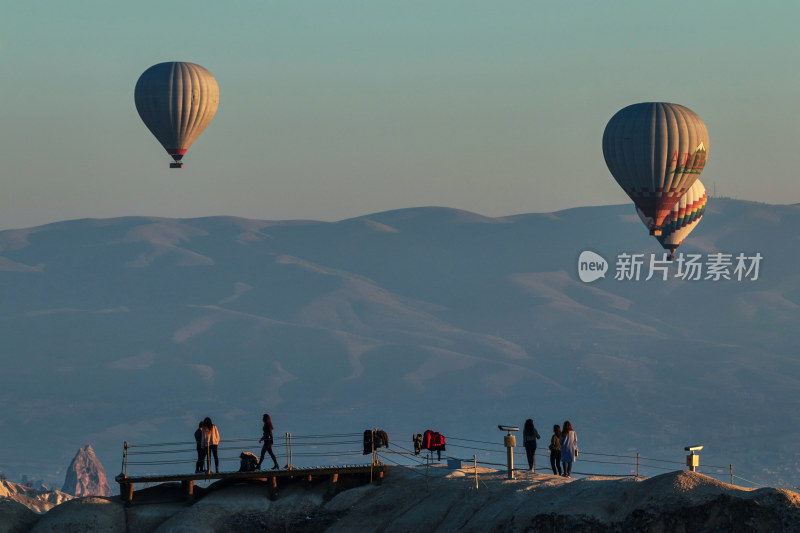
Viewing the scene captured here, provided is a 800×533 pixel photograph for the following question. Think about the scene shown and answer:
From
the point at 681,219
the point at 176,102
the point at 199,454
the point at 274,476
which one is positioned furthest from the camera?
the point at 681,219

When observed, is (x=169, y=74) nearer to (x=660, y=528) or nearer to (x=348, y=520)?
(x=348, y=520)

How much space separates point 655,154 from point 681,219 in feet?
72.1

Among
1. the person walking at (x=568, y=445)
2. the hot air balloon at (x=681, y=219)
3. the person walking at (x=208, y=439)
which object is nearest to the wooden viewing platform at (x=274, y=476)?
the person walking at (x=208, y=439)

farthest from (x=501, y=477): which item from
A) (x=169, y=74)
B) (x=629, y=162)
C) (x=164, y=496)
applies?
(x=169, y=74)

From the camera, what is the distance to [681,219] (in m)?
163

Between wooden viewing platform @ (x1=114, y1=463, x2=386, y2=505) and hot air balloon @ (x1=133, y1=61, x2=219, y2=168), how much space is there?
98.4m

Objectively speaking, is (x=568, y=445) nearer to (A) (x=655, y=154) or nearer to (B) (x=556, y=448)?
(B) (x=556, y=448)

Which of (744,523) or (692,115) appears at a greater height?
(692,115)

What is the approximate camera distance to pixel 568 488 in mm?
45594

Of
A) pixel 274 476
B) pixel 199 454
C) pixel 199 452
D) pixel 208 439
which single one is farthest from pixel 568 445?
pixel 199 454

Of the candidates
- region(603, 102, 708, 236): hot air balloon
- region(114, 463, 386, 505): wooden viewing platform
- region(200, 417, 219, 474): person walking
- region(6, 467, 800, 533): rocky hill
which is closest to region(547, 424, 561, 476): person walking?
region(6, 467, 800, 533): rocky hill

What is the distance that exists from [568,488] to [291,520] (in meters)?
12.0

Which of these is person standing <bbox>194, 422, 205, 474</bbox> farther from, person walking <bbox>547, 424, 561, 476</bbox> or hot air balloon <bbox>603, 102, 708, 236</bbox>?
hot air balloon <bbox>603, 102, 708, 236</bbox>

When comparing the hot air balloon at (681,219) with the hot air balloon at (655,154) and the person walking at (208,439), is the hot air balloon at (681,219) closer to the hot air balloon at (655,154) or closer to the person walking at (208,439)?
the hot air balloon at (655,154)
